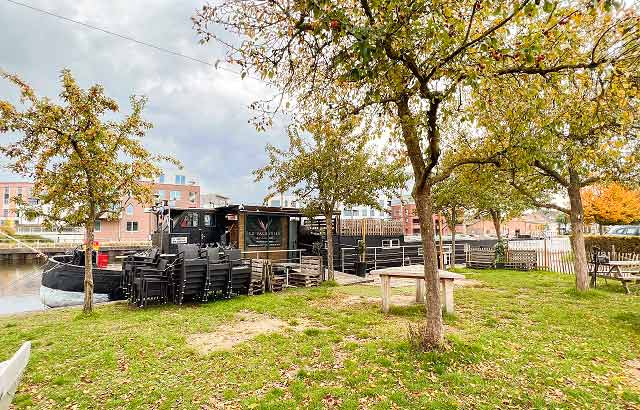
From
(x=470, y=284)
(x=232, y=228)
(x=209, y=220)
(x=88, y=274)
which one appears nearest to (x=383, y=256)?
(x=470, y=284)

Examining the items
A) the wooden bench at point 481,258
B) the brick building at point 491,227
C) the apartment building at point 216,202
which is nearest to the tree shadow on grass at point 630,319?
the wooden bench at point 481,258

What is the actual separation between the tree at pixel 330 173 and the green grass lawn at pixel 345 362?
5562 millimetres

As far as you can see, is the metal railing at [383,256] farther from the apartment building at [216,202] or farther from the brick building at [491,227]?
the brick building at [491,227]

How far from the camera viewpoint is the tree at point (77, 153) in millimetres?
7566

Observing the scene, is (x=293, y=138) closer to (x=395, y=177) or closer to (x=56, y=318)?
(x=395, y=177)

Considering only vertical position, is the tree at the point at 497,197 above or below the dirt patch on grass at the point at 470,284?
above

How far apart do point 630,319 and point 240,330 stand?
7.82 metres

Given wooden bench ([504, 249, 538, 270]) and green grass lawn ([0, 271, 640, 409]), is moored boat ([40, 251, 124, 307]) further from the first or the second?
wooden bench ([504, 249, 538, 270])

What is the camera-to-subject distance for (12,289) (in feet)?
63.9

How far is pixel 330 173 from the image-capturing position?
1250cm

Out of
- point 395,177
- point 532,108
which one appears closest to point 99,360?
point 532,108

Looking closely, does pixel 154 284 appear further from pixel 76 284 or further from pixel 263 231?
pixel 263 231

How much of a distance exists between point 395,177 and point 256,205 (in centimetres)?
614

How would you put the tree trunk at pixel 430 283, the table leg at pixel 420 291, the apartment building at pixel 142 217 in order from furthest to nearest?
the apartment building at pixel 142 217
the table leg at pixel 420 291
the tree trunk at pixel 430 283
